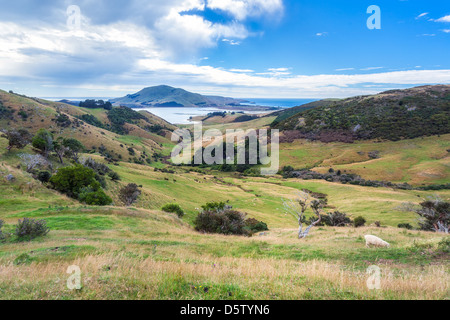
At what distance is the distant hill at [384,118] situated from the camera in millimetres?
110500

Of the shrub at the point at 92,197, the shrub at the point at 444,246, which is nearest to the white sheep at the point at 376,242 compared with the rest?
the shrub at the point at 444,246

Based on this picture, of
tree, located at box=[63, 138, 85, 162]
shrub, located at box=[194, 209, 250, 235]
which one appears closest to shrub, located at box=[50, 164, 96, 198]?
shrub, located at box=[194, 209, 250, 235]

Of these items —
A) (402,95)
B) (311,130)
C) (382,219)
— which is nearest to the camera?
(382,219)

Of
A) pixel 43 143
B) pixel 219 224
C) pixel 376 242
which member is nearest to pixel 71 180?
pixel 43 143

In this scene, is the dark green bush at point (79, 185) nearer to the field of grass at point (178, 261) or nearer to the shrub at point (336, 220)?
the field of grass at point (178, 261)

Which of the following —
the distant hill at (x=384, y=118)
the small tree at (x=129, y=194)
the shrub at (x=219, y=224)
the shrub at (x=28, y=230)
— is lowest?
the shrub at (x=219, y=224)

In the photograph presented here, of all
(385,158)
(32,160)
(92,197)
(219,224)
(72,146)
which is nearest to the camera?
(219,224)

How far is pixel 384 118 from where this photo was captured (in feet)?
406

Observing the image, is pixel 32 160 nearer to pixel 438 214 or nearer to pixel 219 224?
pixel 219 224

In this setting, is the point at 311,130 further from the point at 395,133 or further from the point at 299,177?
the point at 299,177

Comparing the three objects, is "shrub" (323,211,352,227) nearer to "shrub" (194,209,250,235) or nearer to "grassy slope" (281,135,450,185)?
"shrub" (194,209,250,235)

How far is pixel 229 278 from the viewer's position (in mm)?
6039

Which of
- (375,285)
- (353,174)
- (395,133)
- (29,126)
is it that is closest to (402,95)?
(395,133)
